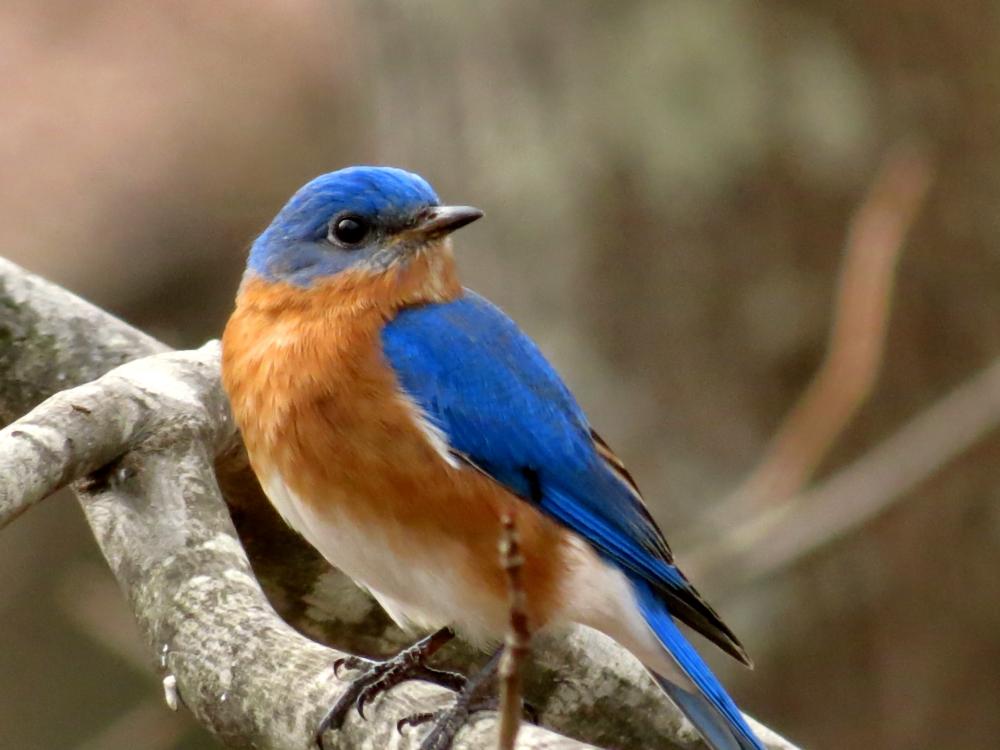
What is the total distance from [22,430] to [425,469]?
2.45 feet

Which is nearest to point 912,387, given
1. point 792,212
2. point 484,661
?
point 792,212

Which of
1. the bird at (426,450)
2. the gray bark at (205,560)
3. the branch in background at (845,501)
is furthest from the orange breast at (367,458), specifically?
the branch in background at (845,501)

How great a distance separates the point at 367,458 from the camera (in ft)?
9.55

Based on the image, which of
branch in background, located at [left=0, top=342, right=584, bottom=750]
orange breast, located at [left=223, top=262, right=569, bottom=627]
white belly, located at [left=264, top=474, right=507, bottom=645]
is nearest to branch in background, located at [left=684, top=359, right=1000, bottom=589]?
orange breast, located at [left=223, top=262, right=569, bottom=627]

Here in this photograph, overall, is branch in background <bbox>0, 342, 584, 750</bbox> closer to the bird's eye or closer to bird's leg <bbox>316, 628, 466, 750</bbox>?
bird's leg <bbox>316, 628, 466, 750</bbox>

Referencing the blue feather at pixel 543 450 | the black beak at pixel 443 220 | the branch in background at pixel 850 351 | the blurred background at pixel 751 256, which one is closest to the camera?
the blue feather at pixel 543 450

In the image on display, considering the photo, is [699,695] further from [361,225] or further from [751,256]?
[751,256]

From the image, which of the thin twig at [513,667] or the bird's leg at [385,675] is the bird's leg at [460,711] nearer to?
the bird's leg at [385,675]

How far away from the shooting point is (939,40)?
4.54 meters

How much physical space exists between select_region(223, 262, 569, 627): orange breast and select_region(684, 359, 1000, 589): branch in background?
943 millimetres

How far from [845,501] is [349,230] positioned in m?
1.51

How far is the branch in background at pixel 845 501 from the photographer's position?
153 inches

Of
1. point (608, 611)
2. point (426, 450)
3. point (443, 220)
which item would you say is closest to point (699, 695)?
point (608, 611)

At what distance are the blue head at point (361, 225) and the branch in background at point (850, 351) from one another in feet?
3.70
